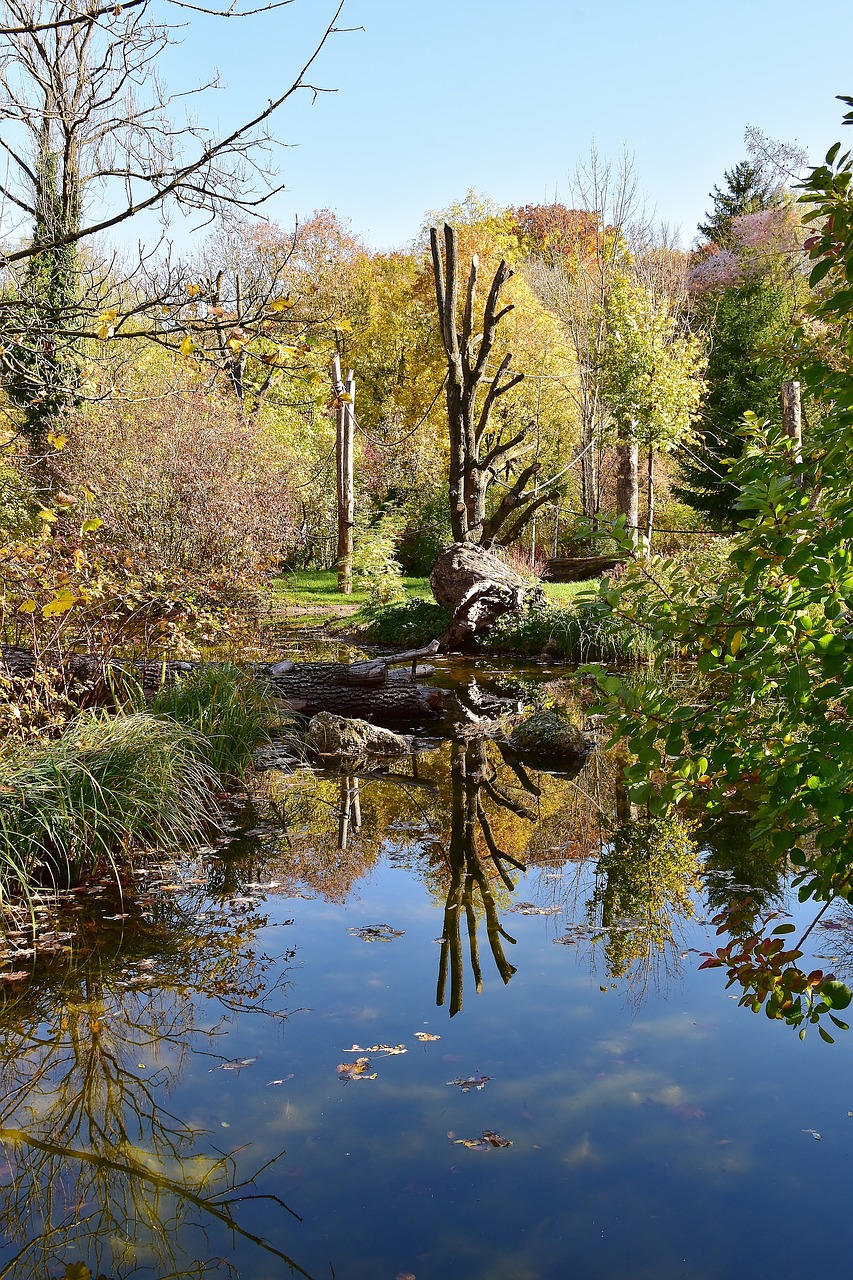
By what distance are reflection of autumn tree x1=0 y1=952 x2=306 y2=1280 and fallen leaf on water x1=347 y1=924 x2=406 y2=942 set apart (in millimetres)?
1032

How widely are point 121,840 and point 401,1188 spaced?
10.4 ft

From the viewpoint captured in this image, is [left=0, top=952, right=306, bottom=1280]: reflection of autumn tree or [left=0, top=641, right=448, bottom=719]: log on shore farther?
[left=0, top=641, right=448, bottom=719]: log on shore

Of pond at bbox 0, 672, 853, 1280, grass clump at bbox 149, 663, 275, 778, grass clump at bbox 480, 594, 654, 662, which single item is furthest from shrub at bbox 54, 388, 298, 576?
pond at bbox 0, 672, 853, 1280

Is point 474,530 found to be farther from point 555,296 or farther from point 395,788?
point 555,296

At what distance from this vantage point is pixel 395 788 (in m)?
7.96

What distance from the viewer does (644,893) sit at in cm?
563

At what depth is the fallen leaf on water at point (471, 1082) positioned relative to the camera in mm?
3730

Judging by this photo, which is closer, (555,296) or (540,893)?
(540,893)

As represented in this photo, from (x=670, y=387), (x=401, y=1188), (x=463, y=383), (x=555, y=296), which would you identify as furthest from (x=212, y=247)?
(x=401, y=1188)

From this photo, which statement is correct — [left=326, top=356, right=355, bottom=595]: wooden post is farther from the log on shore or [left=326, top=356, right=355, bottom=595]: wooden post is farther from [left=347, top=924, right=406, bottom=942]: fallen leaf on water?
[left=347, top=924, right=406, bottom=942]: fallen leaf on water

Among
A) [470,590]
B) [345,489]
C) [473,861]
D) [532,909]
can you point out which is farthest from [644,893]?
[345,489]

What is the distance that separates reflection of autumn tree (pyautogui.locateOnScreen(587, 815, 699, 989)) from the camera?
16.0ft

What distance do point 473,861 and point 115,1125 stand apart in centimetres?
309

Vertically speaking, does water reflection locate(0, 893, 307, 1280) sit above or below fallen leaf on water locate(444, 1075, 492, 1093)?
below
